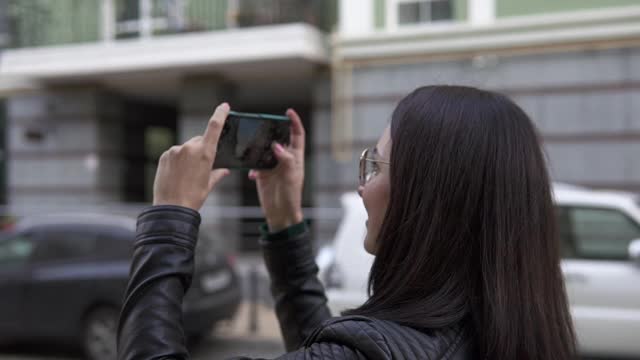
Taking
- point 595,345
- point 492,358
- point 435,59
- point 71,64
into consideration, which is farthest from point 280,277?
point 71,64

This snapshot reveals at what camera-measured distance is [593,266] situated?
5.87 m

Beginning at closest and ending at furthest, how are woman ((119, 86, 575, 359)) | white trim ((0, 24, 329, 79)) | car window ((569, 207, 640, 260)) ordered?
woman ((119, 86, 575, 359))
car window ((569, 207, 640, 260))
white trim ((0, 24, 329, 79))

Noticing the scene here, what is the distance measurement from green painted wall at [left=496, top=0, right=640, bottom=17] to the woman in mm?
10229

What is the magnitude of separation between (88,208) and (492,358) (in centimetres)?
1292

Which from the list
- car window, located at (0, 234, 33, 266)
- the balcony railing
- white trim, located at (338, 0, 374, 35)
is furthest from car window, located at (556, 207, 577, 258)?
the balcony railing

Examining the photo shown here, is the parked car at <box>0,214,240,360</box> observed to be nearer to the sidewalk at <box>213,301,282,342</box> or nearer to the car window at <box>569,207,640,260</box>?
the sidewalk at <box>213,301,282,342</box>

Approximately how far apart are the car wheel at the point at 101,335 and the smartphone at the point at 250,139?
5594 mm

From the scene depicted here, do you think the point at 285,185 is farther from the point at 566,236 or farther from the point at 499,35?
the point at 499,35

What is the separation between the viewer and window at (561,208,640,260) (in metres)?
5.89

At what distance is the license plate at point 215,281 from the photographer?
272 inches

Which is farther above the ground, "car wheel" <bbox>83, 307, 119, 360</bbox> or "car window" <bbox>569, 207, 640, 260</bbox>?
"car window" <bbox>569, 207, 640, 260</bbox>

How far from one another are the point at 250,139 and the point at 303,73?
35.6 feet

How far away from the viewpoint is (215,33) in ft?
38.1

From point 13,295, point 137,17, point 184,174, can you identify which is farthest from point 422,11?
point 184,174
